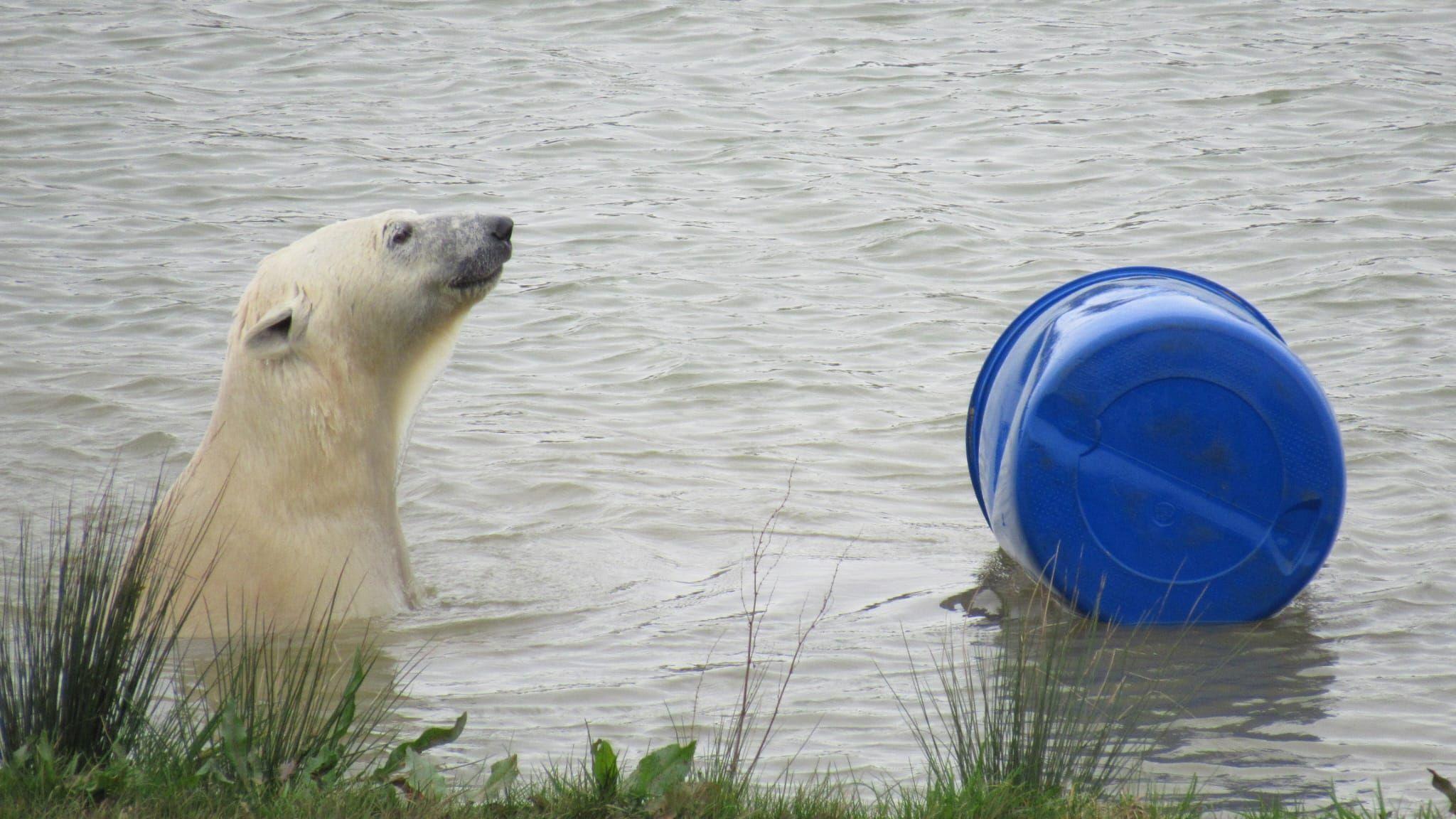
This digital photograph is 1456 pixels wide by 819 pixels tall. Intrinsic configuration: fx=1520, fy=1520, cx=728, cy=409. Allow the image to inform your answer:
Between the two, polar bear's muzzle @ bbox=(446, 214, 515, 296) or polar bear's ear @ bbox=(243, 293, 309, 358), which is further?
polar bear's muzzle @ bbox=(446, 214, 515, 296)

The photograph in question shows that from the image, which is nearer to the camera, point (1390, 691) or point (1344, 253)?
point (1390, 691)

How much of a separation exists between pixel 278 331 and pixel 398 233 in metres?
0.52

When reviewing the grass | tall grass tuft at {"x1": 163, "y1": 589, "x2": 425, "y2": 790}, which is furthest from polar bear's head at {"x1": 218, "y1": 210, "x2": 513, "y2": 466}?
tall grass tuft at {"x1": 163, "y1": 589, "x2": 425, "y2": 790}

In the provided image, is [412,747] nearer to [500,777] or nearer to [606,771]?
[500,777]

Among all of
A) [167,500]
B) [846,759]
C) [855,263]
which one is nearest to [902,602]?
[846,759]

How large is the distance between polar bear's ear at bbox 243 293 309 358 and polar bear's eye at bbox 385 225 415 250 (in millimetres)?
359

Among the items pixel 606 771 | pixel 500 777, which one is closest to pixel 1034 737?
pixel 606 771

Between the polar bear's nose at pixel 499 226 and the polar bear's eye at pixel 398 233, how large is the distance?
25 centimetres

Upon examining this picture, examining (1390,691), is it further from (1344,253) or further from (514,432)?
(1344,253)

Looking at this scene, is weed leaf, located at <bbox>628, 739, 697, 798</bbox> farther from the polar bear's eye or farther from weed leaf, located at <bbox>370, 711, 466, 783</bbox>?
the polar bear's eye

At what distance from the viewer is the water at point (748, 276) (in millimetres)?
4473

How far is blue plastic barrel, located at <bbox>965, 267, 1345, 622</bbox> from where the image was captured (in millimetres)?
4477

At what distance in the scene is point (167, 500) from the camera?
4.59 meters

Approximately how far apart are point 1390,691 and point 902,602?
153 centimetres
